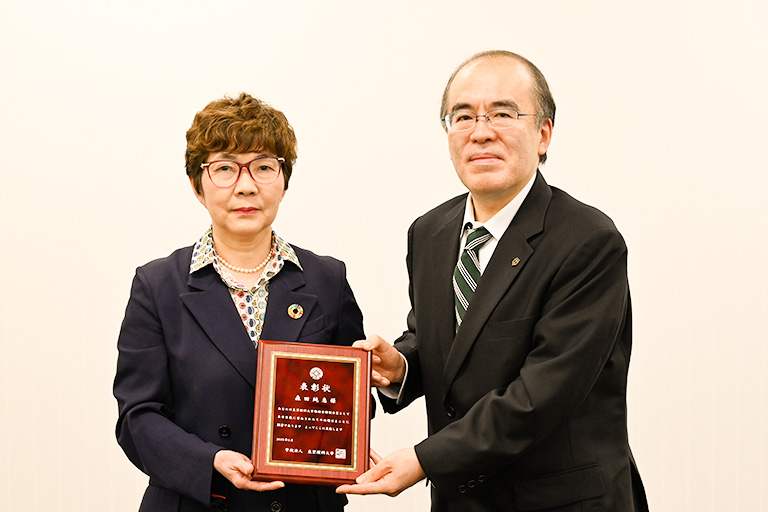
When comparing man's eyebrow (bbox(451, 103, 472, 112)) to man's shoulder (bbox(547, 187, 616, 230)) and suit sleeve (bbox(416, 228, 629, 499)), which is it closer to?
man's shoulder (bbox(547, 187, 616, 230))

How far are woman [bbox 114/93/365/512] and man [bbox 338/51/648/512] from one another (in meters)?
0.27

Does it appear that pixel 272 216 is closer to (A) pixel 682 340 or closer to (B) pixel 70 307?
(B) pixel 70 307

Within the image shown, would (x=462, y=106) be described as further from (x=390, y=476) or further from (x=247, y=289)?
(x=390, y=476)

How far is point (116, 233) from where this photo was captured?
12.9 ft

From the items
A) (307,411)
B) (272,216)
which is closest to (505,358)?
(307,411)

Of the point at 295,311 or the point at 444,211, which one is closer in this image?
the point at 295,311

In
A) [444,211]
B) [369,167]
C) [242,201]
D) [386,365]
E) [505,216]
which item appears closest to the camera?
[242,201]

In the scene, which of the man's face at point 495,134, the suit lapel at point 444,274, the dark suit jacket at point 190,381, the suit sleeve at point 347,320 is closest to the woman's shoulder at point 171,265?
the dark suit jacket at point 190,381

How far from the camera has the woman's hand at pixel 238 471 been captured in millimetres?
2262

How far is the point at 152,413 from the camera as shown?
7.61 feet

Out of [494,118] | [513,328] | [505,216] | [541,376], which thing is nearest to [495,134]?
[494,118]

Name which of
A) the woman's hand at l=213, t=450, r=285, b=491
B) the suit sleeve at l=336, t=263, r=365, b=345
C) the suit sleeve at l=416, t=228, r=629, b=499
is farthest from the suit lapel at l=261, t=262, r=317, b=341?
the suit sleeve at l=416, t=228, r=629, b=499

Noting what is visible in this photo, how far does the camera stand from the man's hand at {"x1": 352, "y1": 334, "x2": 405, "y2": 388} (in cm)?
258

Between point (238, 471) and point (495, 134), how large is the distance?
112 centimetres
